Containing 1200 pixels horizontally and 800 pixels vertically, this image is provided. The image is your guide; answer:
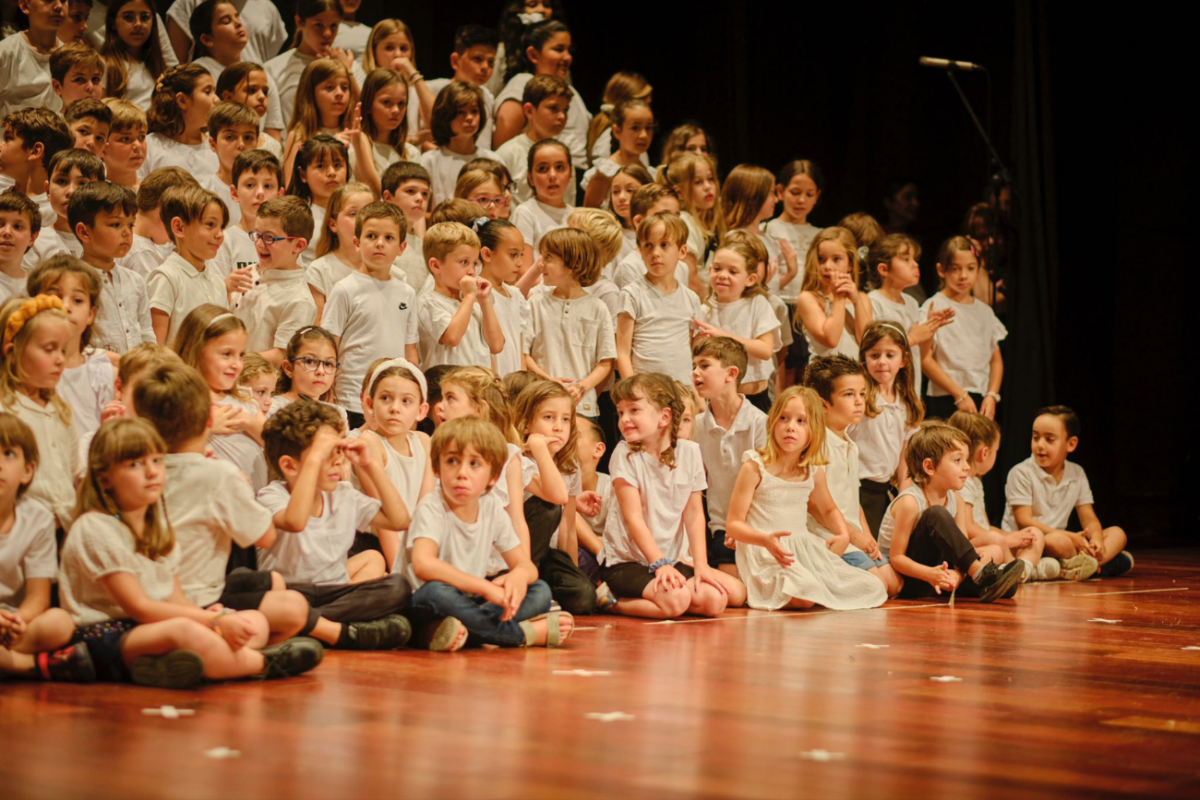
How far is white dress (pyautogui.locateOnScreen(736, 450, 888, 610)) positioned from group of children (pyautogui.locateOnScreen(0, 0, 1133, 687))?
0.05ft

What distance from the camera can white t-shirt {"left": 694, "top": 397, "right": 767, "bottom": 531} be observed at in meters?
5.89

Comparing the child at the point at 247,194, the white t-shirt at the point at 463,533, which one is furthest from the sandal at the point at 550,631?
the child at the point at 247,194

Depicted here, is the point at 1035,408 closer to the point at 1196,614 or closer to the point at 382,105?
the point at 1196,614

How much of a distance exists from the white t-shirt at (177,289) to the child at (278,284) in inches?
7.5

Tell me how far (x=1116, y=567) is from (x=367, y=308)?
13.7 feet

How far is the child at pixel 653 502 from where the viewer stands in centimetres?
518

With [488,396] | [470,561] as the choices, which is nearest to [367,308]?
[488,396]

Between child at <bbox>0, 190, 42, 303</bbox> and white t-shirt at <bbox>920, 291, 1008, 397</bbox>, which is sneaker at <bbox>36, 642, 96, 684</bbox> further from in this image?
white t-shirt at <bbox>920, 291, 1008, 397</bbox>

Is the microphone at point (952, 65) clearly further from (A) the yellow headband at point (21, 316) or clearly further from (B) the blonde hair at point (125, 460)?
(B) the blonde hair at point (125, 460)

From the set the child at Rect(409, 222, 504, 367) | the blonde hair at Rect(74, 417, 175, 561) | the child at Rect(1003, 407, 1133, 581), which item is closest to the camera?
the blonde hair at Rect(74, 417, 175, 561)

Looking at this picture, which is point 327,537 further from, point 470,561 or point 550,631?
point 550,631

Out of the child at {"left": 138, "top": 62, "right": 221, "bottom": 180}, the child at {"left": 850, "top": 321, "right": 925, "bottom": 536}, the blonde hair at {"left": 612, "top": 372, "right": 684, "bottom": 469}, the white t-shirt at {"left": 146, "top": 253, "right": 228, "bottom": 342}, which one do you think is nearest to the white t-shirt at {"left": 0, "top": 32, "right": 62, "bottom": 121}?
the child at {"left": 138, "top": 62, "right": 221, "bottom": 180}

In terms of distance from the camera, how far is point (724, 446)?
590cm

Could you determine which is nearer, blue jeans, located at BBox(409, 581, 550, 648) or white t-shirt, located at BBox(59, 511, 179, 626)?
white t-shirt, located at BBox(59, 511, 179, 626)
